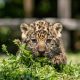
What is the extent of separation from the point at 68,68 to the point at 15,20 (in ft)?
48.9

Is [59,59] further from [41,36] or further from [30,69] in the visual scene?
[30,69]

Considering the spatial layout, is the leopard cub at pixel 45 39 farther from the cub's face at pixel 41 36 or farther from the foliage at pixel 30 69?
the foliage at pixel 30 69

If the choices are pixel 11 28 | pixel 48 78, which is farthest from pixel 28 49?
pixel 11 28

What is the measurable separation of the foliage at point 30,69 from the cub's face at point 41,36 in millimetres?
234

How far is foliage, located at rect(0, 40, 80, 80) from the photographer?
8.39 m

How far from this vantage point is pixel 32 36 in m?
9.69

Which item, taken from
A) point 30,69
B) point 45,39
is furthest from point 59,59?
point 30,69

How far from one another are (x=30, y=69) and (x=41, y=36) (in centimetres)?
107

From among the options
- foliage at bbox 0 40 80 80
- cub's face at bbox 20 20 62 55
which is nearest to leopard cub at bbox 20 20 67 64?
cub's face at bbox 20 20 62 55

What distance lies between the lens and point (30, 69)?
8.56m

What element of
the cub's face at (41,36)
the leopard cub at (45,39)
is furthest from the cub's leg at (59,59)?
the cub's face at (41,36)

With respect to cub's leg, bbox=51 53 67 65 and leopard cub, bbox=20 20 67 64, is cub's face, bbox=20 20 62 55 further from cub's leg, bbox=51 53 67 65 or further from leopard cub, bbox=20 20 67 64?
cub's leg, bbox=51 53 67 65

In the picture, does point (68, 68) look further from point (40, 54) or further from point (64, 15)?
point (64, 15)

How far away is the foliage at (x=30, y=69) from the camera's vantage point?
8.39 meters
